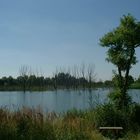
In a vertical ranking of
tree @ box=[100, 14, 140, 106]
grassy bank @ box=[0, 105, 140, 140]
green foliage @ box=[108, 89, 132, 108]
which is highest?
tree @ box=[100, 14, 140, 106]

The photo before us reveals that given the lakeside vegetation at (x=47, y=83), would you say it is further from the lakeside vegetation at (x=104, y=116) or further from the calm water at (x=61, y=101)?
the lakeside vegetation at (x=104, y=116)

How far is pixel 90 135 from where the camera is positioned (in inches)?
406

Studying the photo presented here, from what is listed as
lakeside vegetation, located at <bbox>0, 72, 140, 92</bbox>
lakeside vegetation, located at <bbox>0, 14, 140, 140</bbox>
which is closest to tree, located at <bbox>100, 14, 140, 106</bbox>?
lakeside vegetation, located at <bbox>0, 14, 140, 140</bbox>

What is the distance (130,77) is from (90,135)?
27.3 feet

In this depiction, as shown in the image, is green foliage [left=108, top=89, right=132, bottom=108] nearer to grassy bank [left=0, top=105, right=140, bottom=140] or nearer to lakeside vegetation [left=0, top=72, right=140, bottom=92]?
grassy bank [left=0, top=105, right=140, bottom=140]

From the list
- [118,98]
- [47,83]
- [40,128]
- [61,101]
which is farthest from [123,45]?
[47,83]

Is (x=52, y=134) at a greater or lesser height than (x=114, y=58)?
lesser

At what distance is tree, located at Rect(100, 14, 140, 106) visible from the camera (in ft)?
57.4

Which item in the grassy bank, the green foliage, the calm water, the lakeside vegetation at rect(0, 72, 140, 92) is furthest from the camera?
the lakeside vegetation at rect(0, 72, 140, 92)

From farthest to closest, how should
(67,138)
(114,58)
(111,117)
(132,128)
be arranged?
(114,58), (111,117), (132,128), (67,138)

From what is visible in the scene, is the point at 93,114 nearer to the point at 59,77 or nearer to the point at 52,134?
the point at 52,134

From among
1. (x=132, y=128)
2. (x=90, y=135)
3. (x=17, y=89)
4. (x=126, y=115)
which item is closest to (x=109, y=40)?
(x=126, y=115)

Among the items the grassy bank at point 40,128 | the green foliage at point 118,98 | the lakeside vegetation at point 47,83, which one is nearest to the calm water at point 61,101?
the green foliage at point 118,98

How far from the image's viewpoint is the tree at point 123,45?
689 inches
